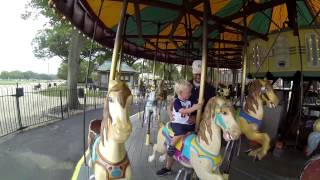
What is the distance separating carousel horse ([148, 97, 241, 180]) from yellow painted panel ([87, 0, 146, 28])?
8.33 feet

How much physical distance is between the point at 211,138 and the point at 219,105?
36 cm

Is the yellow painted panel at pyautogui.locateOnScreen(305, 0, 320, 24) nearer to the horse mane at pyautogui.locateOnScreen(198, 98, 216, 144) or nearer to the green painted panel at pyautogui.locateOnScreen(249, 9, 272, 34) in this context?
the green painted panel at pyautogui.locateOnScreen(249, 9, 272, 34)

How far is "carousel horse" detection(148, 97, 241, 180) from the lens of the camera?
9.33ft

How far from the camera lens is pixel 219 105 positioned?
2.91m

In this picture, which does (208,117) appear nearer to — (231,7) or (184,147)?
(184,147)

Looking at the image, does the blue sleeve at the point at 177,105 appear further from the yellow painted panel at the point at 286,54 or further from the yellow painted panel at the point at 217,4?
the yellow painted panel at the point at 217,4

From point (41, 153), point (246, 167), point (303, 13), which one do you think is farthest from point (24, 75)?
point (246, 167)

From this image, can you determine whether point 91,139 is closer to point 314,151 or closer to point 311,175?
point 311,175

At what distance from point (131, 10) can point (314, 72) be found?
3317 mm

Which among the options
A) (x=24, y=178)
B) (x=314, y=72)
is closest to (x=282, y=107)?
(x=314, y=72)

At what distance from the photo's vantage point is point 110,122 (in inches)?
97.8

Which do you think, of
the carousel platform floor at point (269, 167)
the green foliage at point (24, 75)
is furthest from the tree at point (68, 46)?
the green foliage at point (24, 75)

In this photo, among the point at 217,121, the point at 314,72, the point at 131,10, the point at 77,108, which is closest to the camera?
the point at 217,121

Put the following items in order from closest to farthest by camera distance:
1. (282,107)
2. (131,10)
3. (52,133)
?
1. (131,10)
2. (282,107)
3. (52,133)
